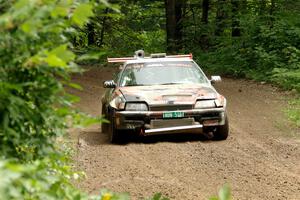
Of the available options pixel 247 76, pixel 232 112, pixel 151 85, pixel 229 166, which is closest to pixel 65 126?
pixel 229 166

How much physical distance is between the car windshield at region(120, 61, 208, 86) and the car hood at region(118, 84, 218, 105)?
33 centimetres

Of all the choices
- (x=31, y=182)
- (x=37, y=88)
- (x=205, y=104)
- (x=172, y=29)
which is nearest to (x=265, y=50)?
(x=172, y=29)

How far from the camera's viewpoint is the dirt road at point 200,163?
8.09 metres

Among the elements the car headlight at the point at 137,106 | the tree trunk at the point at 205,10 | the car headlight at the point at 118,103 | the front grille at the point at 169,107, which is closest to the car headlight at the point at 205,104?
the front grille at the point at 169,107

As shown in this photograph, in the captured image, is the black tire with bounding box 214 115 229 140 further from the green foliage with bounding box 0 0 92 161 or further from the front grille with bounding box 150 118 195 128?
the green foliage with bounding box 0 0 92 161

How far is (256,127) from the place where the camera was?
42.9ft

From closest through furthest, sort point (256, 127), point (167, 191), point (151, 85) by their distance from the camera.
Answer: point (167, 191)
point (151, 85)
point (256, 127)

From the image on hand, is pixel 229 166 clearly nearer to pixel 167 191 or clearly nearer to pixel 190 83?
pixel 167 191

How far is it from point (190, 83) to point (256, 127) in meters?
2.13

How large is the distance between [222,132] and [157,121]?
1.29m

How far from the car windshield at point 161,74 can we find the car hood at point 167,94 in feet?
1.09

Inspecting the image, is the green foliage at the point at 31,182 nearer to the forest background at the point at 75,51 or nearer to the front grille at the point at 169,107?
the forest background at the point at 75,51

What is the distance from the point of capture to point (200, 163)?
9.52 metres

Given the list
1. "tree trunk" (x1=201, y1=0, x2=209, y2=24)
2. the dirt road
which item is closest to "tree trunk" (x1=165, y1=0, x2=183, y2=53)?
"tree trunk" (x1=201, y1=0, x2=209, y2=24)
